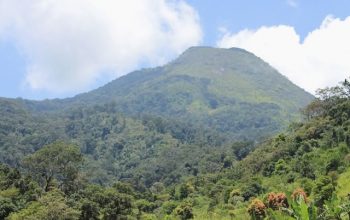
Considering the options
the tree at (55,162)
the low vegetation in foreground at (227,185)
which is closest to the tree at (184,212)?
the low vegetation in foreground at (227,185)

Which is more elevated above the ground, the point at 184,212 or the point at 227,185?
the point at 227,185

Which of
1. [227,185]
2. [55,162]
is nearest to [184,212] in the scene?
[227,185]

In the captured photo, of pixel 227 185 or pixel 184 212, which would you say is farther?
pixel 227 185

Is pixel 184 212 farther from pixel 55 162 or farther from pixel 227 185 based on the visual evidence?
pixel 55 162

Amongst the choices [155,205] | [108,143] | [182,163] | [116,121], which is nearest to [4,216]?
[155,205]

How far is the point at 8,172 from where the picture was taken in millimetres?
55156

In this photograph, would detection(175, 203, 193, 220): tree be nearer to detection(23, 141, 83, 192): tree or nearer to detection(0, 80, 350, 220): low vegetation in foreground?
detection(0, 80, 350, 220): low vegetation in foreground

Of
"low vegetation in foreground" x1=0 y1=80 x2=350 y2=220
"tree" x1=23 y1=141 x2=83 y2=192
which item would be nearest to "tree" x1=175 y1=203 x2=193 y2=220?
"low vegetation in foreground" x1=0 y1=80 x2=350 y2=220

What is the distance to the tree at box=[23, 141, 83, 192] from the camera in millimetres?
59031

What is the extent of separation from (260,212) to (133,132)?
104m

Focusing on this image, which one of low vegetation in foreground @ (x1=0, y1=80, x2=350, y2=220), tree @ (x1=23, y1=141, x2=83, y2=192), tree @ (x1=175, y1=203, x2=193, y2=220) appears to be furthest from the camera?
tree @ (x1=23, y1=141, x2=83, y2=192)

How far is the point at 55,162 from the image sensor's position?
59094 mm

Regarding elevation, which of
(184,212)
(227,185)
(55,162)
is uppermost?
(55,162)

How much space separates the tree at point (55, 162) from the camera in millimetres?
59031
